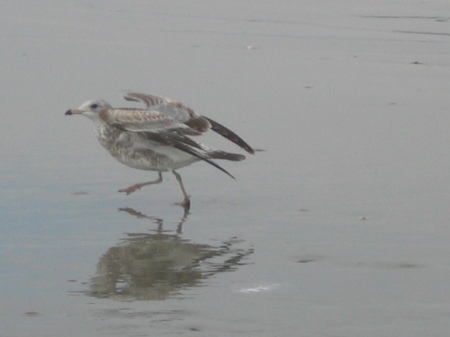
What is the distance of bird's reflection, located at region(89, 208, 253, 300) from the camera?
18.7 ft

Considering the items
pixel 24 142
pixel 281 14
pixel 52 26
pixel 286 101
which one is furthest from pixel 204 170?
pixel 281 14

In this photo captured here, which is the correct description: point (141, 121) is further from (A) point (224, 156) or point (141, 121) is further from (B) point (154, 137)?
(A) point (224, 156)

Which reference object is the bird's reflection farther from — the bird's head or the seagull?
the bird's head

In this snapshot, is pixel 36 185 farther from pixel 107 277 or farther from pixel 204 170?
pixel 107 277

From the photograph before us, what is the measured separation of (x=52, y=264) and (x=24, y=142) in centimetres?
294

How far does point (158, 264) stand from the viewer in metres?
6.30

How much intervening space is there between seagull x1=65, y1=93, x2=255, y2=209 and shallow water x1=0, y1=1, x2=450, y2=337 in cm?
20

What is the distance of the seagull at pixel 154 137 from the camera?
8.16m

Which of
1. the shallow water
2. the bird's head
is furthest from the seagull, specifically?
the shallow water

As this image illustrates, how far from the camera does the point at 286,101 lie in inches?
431

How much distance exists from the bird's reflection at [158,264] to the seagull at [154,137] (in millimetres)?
1089

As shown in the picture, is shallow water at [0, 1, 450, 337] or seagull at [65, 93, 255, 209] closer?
shallow water at [0, 1, 450, 337]

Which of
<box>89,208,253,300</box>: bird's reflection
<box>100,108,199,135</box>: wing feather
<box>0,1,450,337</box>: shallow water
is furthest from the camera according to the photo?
<box>100,108,199,135</box>: wing feather

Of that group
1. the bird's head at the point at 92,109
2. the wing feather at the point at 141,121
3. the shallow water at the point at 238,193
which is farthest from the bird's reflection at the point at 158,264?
the bird's head at the point at 92,109
